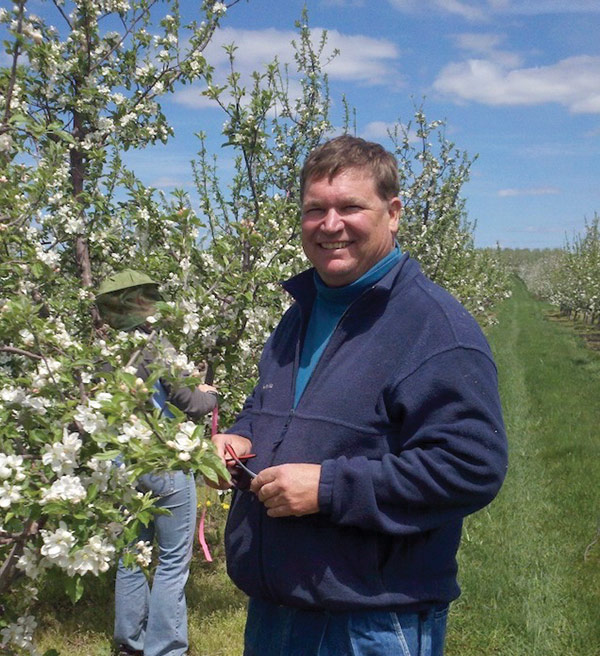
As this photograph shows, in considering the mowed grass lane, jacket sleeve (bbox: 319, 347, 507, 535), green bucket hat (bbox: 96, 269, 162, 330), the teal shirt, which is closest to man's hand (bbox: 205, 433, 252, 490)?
the teal shirt

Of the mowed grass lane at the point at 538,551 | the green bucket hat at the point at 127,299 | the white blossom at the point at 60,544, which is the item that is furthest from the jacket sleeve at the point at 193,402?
the mowed grass lane at the point at 538,551

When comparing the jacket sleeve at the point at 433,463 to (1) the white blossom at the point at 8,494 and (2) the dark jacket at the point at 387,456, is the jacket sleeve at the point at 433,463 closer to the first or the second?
(2) the dark jacket at the point at 387,456

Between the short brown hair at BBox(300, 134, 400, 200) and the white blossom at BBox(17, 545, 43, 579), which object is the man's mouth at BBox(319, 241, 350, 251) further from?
the white blossom at BBox(17, 545, 43, 579)

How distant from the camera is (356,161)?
198 centimetres

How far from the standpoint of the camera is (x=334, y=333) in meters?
1.97

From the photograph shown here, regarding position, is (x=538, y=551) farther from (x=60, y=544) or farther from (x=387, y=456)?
(x=60, y=544)

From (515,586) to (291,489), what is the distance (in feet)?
11.6

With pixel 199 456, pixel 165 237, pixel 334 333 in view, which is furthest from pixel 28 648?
pixel 165 237

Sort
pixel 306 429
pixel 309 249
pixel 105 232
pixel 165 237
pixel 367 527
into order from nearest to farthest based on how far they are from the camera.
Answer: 1. pixel 367 527
2. pixel 306 429
3. pixel 309 249
4. pixel 165 237
5. pixel 105 232

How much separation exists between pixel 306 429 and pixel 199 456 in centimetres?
38

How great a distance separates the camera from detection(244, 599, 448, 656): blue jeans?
177 centimetres

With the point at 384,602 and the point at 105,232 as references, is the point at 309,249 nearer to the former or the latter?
the point at 384,602

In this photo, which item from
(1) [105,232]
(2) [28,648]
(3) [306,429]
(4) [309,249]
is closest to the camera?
(3) [306,429]

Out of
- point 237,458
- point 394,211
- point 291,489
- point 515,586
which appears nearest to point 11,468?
point 237,458
